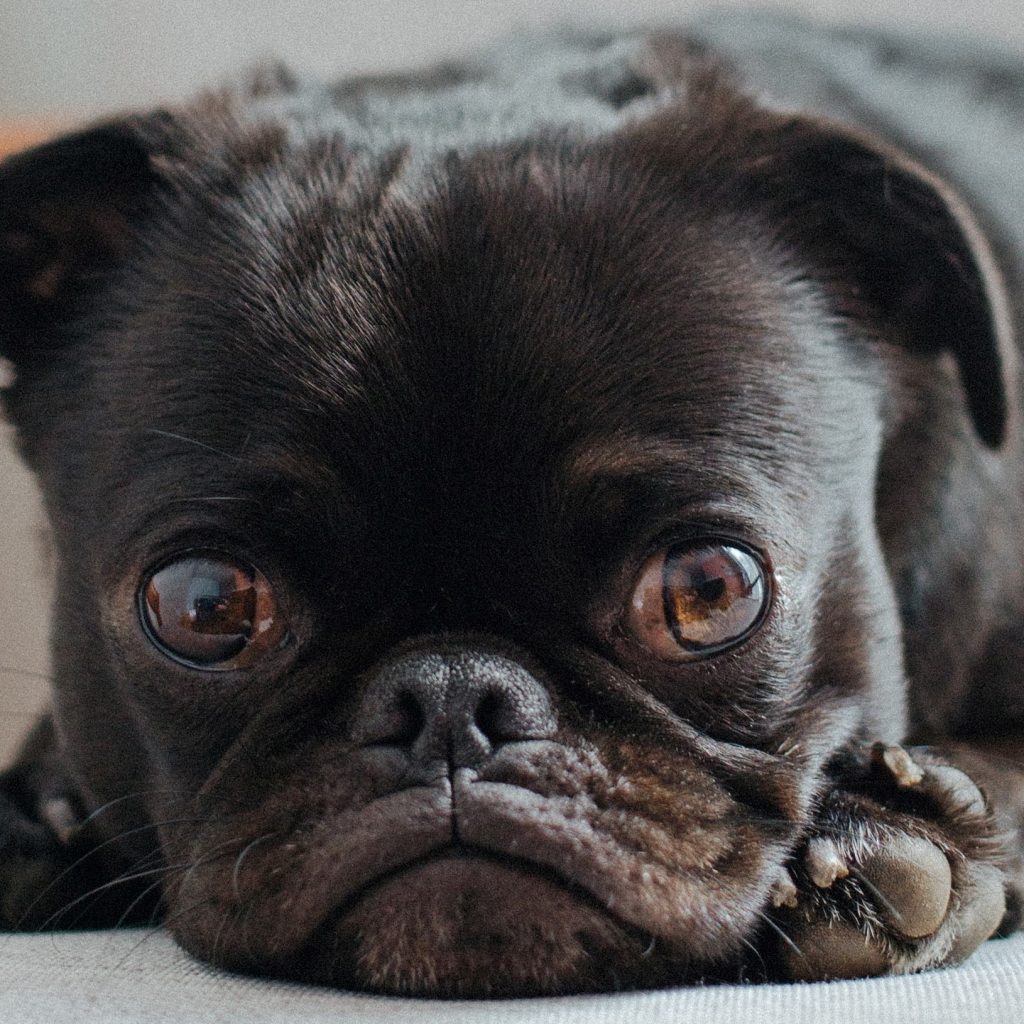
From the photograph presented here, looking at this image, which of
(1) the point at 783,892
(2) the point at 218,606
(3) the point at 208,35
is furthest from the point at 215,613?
(3) the point at 208,35

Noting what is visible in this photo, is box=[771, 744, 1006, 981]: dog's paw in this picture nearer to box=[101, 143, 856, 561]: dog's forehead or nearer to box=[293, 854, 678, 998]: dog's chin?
box=[293, 854, 678, 998]: dog's chin

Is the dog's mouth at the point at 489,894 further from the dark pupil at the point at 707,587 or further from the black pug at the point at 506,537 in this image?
the dark pupil at the point at 707,587

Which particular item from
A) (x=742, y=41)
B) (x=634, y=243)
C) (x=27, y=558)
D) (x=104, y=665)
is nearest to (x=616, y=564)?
(x=634, y=243)

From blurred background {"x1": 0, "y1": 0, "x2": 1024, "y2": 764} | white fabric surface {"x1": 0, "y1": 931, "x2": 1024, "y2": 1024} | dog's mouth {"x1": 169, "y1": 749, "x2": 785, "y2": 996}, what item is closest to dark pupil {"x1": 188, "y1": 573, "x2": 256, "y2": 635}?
dog's mouth {"x1": 169, "y1": 749, "x2": 785, "y2": 996}

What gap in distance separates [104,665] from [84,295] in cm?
50

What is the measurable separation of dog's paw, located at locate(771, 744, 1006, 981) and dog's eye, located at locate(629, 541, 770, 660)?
9.0 inches

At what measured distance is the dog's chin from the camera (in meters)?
1.31

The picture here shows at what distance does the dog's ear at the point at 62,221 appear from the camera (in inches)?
72.3

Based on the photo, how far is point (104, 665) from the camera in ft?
5.67

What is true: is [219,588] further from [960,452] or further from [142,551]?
[960,452]

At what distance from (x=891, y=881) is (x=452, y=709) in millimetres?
485

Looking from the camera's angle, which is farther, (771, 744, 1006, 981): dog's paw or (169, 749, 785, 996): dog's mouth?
(771, 744, 1006, 981): dog's paw

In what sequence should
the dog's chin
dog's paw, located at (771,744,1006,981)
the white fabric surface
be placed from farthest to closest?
dog's paw, located at (771,744,1006,981), the dog's chin, the white fabric surface

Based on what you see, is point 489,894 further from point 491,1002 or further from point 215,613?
point 215,613
